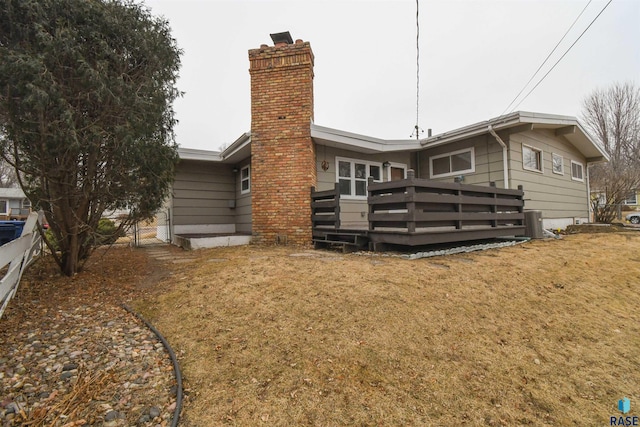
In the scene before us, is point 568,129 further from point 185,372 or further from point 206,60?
point 206,60

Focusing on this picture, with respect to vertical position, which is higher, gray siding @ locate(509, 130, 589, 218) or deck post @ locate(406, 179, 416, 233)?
gray siding @ locate(509, 130, 589, 218)

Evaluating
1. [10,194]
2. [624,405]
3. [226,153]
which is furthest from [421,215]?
[10,194]

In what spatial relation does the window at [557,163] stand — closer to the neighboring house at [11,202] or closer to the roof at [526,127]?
the roof at [526,127]

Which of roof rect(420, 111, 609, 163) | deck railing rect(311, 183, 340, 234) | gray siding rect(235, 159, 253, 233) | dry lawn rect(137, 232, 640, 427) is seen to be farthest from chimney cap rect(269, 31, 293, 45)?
dry lawn rect(137, 232, 640, 427)

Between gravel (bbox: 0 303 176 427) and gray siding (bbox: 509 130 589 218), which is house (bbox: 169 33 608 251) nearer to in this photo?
gray siding (bbox: 509 130 589 218)

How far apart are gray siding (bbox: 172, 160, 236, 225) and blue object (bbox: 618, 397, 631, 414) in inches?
393

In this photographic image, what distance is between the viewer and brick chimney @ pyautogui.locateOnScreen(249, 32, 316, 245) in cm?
732

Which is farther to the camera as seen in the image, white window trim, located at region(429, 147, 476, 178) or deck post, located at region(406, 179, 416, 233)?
white window trim, located at region(429, 147, 476, 178)

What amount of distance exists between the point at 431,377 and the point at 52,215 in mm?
5140

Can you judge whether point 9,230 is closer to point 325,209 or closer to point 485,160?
point 325,209

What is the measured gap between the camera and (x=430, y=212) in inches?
207

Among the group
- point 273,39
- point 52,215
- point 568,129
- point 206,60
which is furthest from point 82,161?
point 568,129

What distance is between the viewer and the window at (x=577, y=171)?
11708 millimetres

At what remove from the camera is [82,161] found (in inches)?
161
